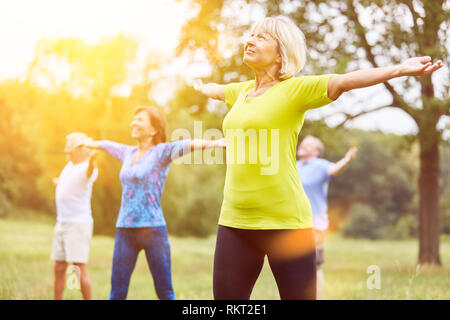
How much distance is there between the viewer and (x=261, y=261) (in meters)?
2.90

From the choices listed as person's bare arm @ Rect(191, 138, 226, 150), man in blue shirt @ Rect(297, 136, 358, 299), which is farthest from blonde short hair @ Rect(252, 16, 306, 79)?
man in blue shirt @ Rect(297, 136, 358, 299)

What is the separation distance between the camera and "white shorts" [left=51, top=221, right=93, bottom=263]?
539cm

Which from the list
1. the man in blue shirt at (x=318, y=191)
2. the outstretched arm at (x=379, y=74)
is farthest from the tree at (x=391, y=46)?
the outstretched arm at (x=379, y=74)

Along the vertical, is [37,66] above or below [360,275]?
above

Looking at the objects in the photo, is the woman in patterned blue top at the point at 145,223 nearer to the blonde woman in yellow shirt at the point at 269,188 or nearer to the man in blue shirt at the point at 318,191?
the blonde woman in yellow shirt at the point at 269,188

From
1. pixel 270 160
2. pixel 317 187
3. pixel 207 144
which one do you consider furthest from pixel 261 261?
pixel 317 187

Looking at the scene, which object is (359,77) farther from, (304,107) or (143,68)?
(143,68)

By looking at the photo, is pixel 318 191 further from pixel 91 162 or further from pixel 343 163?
pixel 91 162

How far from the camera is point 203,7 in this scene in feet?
39.6

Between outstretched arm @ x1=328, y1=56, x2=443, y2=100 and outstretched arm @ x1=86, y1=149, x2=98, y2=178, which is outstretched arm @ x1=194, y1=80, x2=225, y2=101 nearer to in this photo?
outstretched arm @ x1=328, y1=56, x2=443, y2=100

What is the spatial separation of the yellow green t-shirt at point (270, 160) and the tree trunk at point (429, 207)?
9.94 meters

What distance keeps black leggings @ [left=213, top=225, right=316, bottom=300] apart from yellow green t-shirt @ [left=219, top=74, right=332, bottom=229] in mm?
59

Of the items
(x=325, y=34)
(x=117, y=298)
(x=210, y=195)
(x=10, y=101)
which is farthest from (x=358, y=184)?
(x=117, y=298)

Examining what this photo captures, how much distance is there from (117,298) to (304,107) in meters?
2.68
